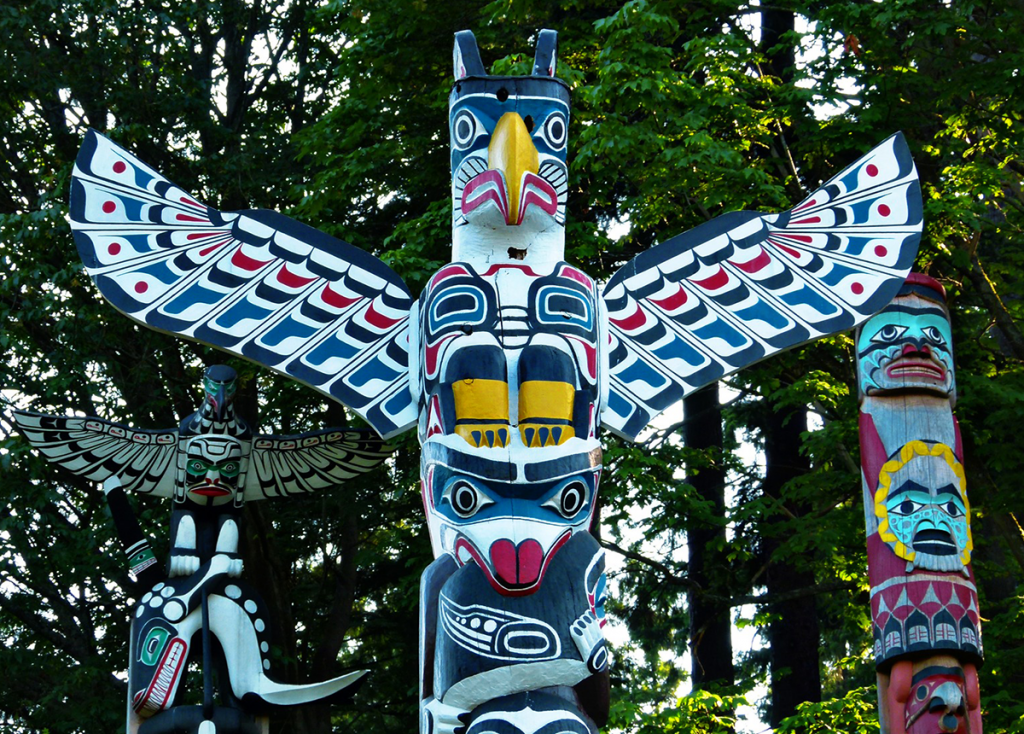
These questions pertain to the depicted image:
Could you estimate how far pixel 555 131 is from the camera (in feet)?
23.6

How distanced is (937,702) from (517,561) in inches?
129

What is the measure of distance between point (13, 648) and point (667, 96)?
23.4 ft

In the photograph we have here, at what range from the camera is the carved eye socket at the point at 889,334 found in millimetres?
8898

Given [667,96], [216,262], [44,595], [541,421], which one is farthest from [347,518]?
[541,421]

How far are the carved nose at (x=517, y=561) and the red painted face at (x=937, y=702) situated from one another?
3147mm

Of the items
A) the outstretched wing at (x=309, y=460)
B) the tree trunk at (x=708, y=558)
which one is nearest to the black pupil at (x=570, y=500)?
the outstretched wing at (x=309, y=460)

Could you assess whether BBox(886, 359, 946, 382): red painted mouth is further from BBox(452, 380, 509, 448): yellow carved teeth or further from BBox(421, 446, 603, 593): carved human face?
BBox(452, 380, 509, 448): yellow carved teeth

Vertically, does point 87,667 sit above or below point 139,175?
below

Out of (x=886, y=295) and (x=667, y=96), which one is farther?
(x=667, y=96)

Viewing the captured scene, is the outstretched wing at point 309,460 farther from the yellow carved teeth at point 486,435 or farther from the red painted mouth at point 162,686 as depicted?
the yellow carved teeth at point 486,435

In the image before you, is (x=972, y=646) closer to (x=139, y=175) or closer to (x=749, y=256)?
(x=749, y=256)

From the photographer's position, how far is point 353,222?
45.6 ft

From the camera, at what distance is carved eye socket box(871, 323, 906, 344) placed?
29.2 feet

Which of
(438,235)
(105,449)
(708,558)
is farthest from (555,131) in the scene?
(708,558)
